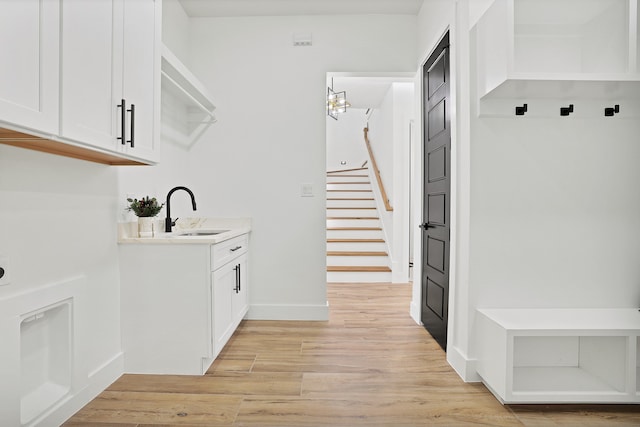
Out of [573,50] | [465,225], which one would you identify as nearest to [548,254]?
[465,225]

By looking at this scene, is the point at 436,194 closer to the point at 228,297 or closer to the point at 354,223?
the point at 228,297

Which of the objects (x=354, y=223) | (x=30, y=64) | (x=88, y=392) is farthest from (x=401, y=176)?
(x=30, y=64)

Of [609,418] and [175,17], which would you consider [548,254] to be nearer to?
[609,418]

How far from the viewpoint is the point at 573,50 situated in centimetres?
199

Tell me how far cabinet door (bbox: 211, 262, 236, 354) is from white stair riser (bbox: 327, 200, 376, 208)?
383cm

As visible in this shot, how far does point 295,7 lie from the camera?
3.18m

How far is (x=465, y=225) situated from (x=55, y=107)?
6.89 feet

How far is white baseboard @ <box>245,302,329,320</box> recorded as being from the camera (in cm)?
329

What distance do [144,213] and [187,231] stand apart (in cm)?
75

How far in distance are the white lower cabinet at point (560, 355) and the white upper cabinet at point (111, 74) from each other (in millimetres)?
2141

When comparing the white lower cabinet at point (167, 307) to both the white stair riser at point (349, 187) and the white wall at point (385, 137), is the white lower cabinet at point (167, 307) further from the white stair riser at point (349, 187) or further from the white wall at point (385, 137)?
the white stair riser at point (349, 187)

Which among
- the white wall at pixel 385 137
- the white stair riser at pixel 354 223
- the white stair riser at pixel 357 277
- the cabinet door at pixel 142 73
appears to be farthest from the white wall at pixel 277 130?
the white stair riser at pixel 354 223

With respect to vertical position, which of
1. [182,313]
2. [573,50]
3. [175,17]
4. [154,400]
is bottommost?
[154,400]

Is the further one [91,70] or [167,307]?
[167,307]
